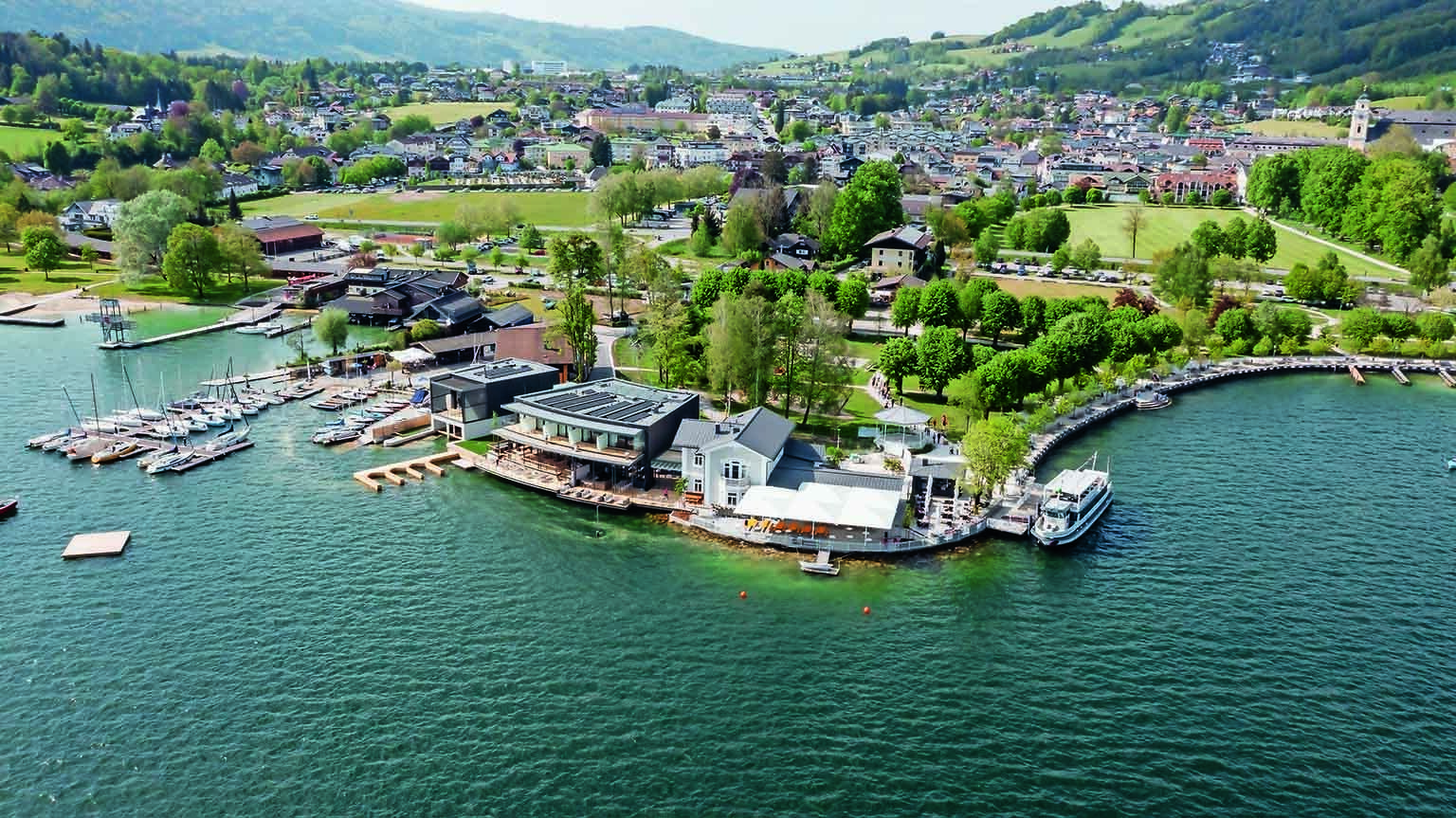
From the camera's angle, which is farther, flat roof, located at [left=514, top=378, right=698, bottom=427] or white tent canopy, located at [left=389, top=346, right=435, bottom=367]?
white tent canopy, located at [left=389, top=346, right=435, bottom=367]

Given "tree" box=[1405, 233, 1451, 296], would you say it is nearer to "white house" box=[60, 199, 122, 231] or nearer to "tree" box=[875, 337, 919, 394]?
"tree" box=[875, 337, 919, 394]

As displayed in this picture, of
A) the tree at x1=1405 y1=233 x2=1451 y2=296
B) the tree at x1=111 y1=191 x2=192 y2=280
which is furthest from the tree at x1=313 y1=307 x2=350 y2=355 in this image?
the tree at x1=1405 y1=233 x2=1451 y2=296

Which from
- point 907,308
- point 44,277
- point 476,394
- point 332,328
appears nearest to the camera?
point 476,394

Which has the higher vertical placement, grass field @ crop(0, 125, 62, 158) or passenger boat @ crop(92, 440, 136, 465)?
grass field @ crop(0, 125, 62, 158)

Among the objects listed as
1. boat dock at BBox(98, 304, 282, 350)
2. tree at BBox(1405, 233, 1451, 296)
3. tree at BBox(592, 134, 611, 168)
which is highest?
tree at BBox(592, 134, 611, 168)

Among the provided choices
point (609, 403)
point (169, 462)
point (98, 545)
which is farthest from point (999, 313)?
point (98, 545)

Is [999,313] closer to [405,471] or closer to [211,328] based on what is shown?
[405,471]

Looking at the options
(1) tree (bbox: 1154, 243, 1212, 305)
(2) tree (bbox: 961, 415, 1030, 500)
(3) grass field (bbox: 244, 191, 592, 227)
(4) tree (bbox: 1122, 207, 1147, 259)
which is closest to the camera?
(2) tree (bbox: 961, 415, 1030, 500)
